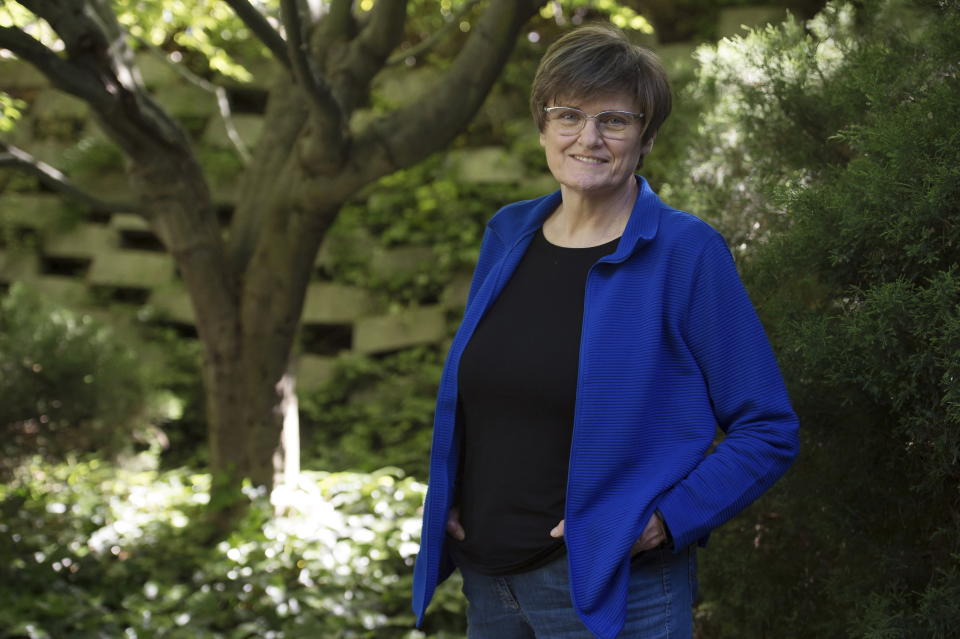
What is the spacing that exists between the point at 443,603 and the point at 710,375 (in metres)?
2.24

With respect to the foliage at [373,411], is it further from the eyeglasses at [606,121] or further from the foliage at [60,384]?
the eyeglasses at [606,121]

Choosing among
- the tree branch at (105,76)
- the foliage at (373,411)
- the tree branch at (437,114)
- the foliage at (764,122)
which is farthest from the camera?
the foliage at (373,411)

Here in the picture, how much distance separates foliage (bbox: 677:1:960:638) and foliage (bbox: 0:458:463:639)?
1.36 metres

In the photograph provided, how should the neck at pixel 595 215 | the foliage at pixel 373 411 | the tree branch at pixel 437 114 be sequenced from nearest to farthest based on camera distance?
the neck at pixel 595 215, the tree branch at pixel 437 114, the foliage at pixel 373 411

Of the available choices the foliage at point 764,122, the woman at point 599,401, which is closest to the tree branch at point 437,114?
the foliage at point 764,122

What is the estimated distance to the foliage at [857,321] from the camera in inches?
69.0

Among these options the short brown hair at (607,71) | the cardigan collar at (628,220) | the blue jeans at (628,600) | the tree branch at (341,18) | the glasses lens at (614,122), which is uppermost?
the tree branch at (341,18)

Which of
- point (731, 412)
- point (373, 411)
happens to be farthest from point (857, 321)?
point (373, 411)

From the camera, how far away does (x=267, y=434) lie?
14.0ft

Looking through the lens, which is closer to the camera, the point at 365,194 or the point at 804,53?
the point at 804,53

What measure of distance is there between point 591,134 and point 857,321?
61cm

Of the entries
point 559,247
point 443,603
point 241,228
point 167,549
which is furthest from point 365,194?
point 559,247

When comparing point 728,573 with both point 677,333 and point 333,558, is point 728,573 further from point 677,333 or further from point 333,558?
point 333,558

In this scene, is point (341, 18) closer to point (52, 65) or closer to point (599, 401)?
point (52, 65)
